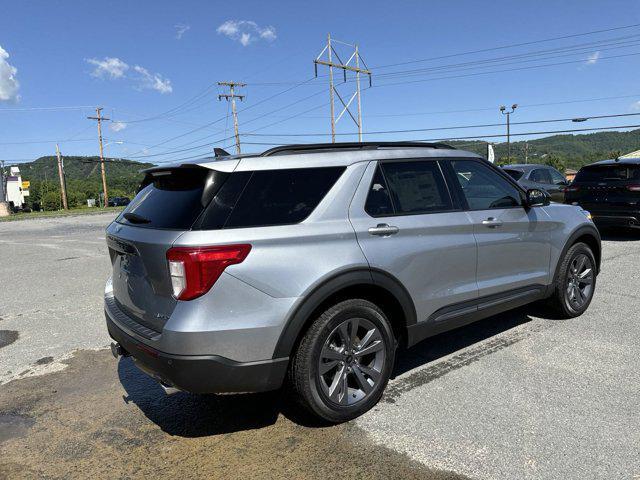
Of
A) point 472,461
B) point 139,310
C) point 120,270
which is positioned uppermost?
point 120,270

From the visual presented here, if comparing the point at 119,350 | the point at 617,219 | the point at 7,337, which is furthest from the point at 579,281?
the point at 7,337

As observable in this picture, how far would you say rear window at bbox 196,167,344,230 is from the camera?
109 inches

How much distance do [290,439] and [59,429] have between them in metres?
1.59

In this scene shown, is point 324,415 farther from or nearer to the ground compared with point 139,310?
nearer to the ground

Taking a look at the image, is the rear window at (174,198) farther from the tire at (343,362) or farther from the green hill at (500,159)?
the green hill at (500,159)

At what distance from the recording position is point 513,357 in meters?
4.15

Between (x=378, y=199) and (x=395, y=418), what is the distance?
1476 millimetres

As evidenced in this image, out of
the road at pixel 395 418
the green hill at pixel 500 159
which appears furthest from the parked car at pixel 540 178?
the green hill at pixel 500 159

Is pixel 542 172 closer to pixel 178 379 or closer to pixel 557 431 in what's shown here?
pixel 557 431

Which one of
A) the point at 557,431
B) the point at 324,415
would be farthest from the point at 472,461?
the point at 324,415

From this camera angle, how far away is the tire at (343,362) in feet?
9.70

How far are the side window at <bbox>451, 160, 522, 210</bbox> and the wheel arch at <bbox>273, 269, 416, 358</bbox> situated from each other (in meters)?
1.15

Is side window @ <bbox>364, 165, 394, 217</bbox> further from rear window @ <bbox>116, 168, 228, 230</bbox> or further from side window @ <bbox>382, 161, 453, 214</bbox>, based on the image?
rear window @ <bbox>116, 168, 228, 230</bbox>

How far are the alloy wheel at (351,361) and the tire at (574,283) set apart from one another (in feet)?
8.28
